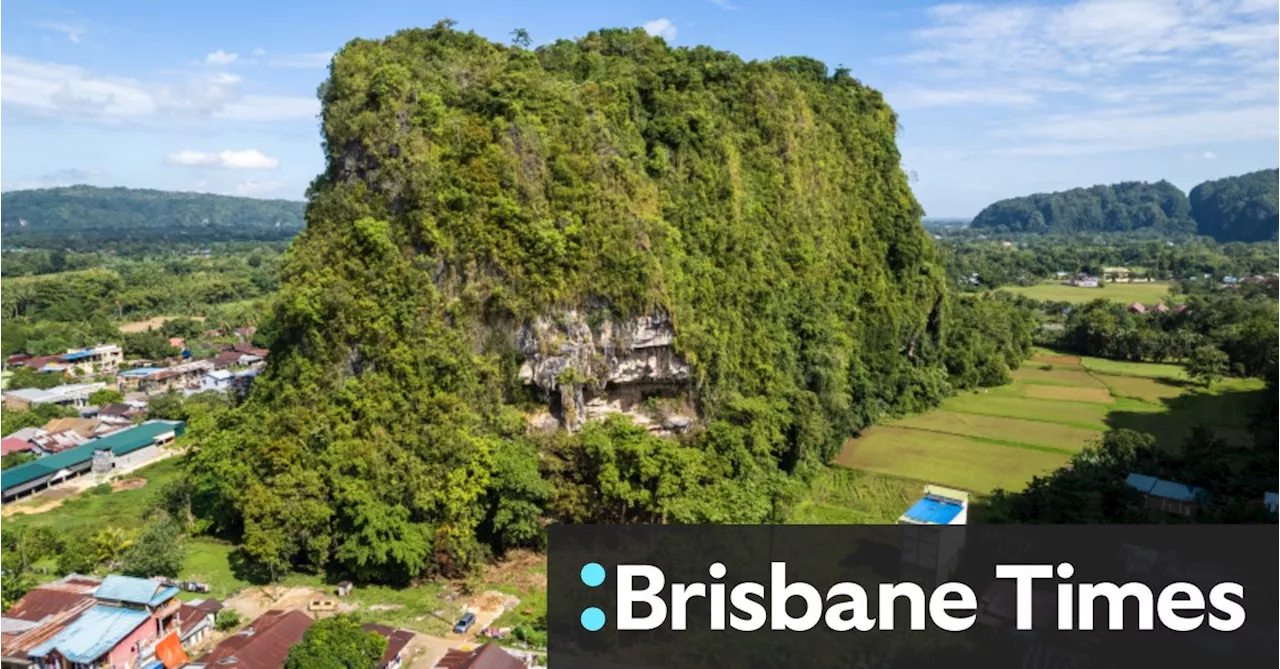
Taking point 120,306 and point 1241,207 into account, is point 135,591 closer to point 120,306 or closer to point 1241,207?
point 120,306

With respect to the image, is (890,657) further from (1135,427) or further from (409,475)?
(1135,427)

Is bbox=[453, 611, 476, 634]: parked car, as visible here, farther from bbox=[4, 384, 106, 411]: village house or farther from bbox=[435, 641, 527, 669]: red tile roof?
bbox=[4, 384, 106, 411]: village house

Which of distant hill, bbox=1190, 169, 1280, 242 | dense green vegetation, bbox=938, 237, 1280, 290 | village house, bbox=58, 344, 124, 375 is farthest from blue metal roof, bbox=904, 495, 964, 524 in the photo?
distant hill, bbox=1190, 169, 1280, 242

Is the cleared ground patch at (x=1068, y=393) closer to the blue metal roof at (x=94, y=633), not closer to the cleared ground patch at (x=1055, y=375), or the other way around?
the cleared ground patch at (x=1055, y=375)

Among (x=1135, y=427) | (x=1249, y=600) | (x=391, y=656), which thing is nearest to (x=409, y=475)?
(x=391, y=656)

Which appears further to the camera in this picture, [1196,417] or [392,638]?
[1196,417]

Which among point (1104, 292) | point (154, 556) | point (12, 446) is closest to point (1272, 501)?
point (154, 556)
